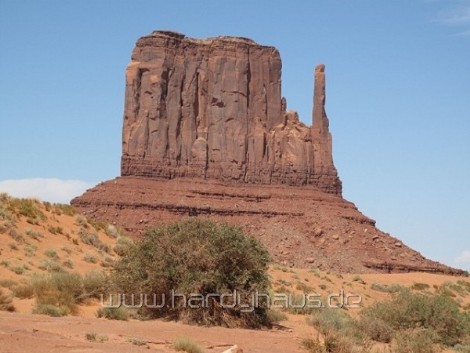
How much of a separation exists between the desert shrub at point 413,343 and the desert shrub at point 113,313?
5858mm

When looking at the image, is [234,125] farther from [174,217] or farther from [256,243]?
[256,243]

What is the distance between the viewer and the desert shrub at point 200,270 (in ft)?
57.2

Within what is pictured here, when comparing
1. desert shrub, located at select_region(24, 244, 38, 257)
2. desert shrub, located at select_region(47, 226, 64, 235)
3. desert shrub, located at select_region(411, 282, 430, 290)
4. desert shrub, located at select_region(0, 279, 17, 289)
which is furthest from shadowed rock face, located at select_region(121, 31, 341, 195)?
desert shrub, located at select_region(0, 279, 17, 289)

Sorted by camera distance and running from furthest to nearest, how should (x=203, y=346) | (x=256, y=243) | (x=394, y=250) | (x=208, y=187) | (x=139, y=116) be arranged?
(x=139, y=116) < (x=208, y=187) < (x=394, y=250) < (x=256, y=243) < (x=203, y=346)

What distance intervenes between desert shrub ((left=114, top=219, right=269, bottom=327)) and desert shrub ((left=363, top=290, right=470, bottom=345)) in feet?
10.9

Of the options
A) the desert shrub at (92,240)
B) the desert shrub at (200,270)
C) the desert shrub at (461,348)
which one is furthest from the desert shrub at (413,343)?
the desert shrub at (92,240)

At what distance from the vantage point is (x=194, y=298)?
57.1 feet

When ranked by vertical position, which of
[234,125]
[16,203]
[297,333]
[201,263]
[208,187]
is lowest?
[297,333]

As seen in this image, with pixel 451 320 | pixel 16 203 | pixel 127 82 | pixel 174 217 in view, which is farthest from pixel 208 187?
pixel 451 320

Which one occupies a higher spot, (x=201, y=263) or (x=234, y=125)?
(x=234, y=125)

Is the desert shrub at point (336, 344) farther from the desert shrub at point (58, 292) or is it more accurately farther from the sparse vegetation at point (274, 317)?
the desert shrub at point (58, 292)

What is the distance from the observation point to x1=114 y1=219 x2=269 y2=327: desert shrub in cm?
1744

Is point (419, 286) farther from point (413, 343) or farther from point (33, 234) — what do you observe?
point (413, 343)

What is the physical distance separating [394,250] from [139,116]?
32.9 metres
